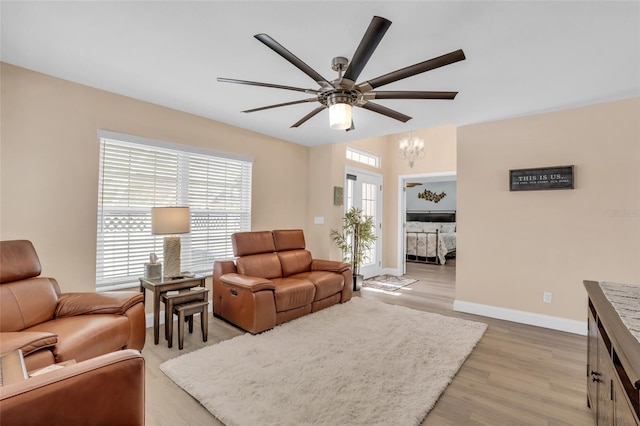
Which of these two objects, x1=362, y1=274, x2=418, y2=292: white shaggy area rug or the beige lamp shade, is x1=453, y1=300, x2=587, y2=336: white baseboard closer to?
x1=362, y1=274, x2=418, y2=292: white shaggy area rug

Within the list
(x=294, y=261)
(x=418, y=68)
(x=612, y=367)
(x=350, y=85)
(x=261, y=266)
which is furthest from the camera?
(x=294, y=261)

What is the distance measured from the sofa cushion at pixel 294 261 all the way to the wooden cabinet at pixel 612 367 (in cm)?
312

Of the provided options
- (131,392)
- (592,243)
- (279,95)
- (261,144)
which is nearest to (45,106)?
(279,95)

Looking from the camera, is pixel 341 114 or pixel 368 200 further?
pixel 368 200

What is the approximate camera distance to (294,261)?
423cm

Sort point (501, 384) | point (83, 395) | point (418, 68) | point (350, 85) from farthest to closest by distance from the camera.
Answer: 1. point (501, 384)
2. point (350, 85)
3. point (418, 68)
4. point (83, 395)

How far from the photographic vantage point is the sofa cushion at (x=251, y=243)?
149 inches

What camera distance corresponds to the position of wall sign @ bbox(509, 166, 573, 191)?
333 cm

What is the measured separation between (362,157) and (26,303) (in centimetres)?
515

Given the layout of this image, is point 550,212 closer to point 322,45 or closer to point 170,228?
point 322,45

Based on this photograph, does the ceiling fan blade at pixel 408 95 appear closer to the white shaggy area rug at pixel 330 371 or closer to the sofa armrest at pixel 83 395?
the sofa armrest at pixel 83 395

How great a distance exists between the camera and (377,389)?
214 centimetres

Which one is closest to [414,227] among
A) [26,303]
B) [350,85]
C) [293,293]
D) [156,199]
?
[293,293]

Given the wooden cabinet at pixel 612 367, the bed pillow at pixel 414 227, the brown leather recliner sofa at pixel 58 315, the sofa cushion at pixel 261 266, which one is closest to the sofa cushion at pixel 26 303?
the brown leather recliner sofa at pixel 58 315
